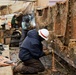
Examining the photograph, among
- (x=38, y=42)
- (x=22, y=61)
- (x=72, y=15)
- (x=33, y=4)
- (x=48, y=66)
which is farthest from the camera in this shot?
(x=33, y=4)

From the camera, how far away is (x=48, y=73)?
720 cm

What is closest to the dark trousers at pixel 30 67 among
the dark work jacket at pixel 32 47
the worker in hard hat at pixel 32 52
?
the worker in hard hat at pixel 32 52

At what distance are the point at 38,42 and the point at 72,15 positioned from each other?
1.67m

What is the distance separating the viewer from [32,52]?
21.6 feet

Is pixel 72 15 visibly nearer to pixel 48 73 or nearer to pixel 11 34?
pixel 48 73

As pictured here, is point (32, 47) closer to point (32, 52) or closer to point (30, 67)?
point (32, 52)

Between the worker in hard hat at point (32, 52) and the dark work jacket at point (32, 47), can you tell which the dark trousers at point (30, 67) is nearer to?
the worker in hard hat at point (32, 52)

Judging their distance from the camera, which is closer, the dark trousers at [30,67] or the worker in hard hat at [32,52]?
the worker in hard hat at [32,52]

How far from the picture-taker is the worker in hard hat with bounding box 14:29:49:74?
6.50m

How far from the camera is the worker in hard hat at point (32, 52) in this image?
6.50 metres

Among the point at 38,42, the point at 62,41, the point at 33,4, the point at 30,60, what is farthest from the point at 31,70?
the point at 33,4

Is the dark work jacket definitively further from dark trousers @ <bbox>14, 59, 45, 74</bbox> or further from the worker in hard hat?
dark trousers @ <bbox>14, 59, 45, 74</bbox>

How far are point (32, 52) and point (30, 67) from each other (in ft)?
1.87

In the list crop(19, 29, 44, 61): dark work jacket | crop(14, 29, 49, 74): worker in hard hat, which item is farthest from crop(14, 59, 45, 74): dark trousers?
crop(19, 29, 44, 61): dark work jacket
